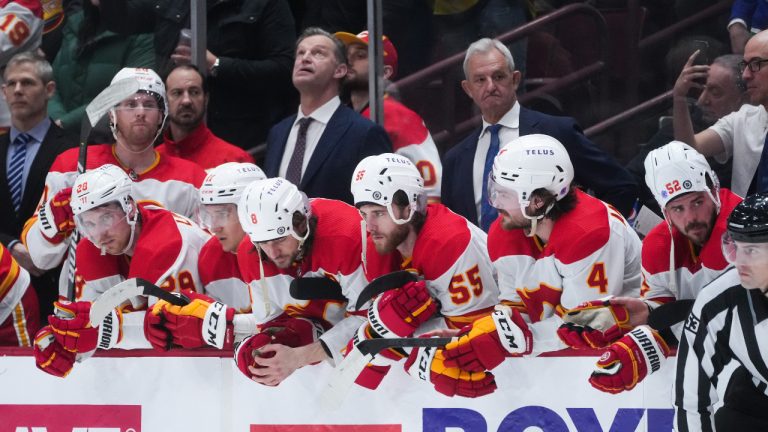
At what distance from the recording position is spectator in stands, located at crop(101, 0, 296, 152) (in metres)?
5.84

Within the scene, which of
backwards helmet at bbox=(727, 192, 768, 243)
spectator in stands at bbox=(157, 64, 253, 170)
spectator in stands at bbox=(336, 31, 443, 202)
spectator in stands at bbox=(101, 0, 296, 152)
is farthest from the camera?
spectator in stands at bbox=(101, 0, 296, 152)

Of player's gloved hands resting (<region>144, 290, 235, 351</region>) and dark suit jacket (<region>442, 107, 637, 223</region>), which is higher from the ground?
dark suit jacket (<region>442, 107, 637, 223</region>)

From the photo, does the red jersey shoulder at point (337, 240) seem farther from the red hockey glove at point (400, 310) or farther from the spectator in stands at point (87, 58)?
the spectator in stands at point (87, 58)

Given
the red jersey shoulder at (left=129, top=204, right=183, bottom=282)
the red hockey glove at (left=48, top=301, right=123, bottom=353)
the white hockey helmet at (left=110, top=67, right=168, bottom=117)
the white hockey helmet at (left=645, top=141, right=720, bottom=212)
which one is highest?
the white hockey helmet at (left=110, top=67, right=168, bottom=117)

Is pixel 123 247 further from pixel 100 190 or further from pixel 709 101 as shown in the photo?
pixel 709 101

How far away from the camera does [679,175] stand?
4047mm

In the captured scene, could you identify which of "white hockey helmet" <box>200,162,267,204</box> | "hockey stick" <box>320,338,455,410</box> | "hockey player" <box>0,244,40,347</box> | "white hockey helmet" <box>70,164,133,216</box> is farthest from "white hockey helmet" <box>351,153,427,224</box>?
"hockey player" <box>0,244,40,347</box>

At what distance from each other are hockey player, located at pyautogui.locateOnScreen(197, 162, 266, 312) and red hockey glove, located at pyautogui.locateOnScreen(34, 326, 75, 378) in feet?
2.01

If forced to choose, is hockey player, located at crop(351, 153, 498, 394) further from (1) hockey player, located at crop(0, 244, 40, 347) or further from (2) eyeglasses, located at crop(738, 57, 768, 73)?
(1) hockey player, located at crop(0, 244, 40, 347)

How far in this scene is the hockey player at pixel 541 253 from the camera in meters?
4.04

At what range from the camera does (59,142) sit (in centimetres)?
570

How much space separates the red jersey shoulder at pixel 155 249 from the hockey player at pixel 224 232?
124 millimetres

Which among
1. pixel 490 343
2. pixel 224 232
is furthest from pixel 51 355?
pixel 490 343

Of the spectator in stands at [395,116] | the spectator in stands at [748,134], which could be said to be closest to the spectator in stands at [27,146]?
the spectator in stands at [395,116]
